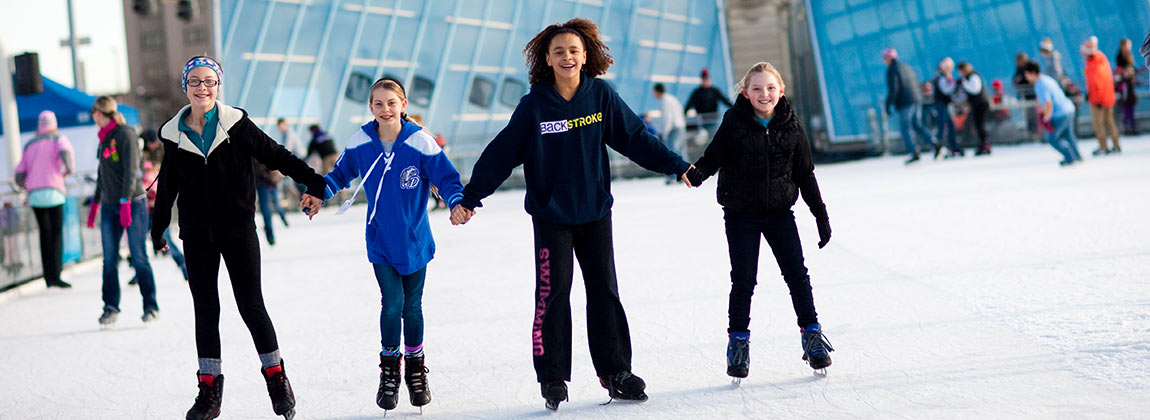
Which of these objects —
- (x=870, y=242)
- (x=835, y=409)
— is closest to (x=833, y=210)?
(x=870, y=242)

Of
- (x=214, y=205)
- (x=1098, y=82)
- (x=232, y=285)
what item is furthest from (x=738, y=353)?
(x=1098, y=82)

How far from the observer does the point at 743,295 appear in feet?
14.6

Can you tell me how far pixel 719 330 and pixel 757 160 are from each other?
1.37 meters

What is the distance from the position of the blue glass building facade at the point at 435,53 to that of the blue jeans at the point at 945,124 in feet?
32.1

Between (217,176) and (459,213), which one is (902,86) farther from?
(217,176)

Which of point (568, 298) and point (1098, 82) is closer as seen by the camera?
point (568, 298)

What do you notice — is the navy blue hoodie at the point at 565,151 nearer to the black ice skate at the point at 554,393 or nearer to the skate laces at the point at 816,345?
the black ice skate at the point at 554,393

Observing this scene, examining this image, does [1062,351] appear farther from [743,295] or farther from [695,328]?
[695,328]

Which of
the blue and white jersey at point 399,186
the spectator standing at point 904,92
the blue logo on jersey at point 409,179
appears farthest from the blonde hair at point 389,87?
the spectator standing at point 904,92

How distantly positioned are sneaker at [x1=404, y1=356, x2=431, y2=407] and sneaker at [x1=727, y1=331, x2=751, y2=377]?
106 centimetres

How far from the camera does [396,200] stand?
426 cm

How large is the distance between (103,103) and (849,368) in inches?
187

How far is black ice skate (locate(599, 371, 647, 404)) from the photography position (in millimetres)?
4102

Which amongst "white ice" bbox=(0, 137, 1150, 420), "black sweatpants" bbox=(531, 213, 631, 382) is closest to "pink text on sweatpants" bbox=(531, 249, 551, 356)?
"black sweatpants" bbox=(531, 213, 631, 382)
